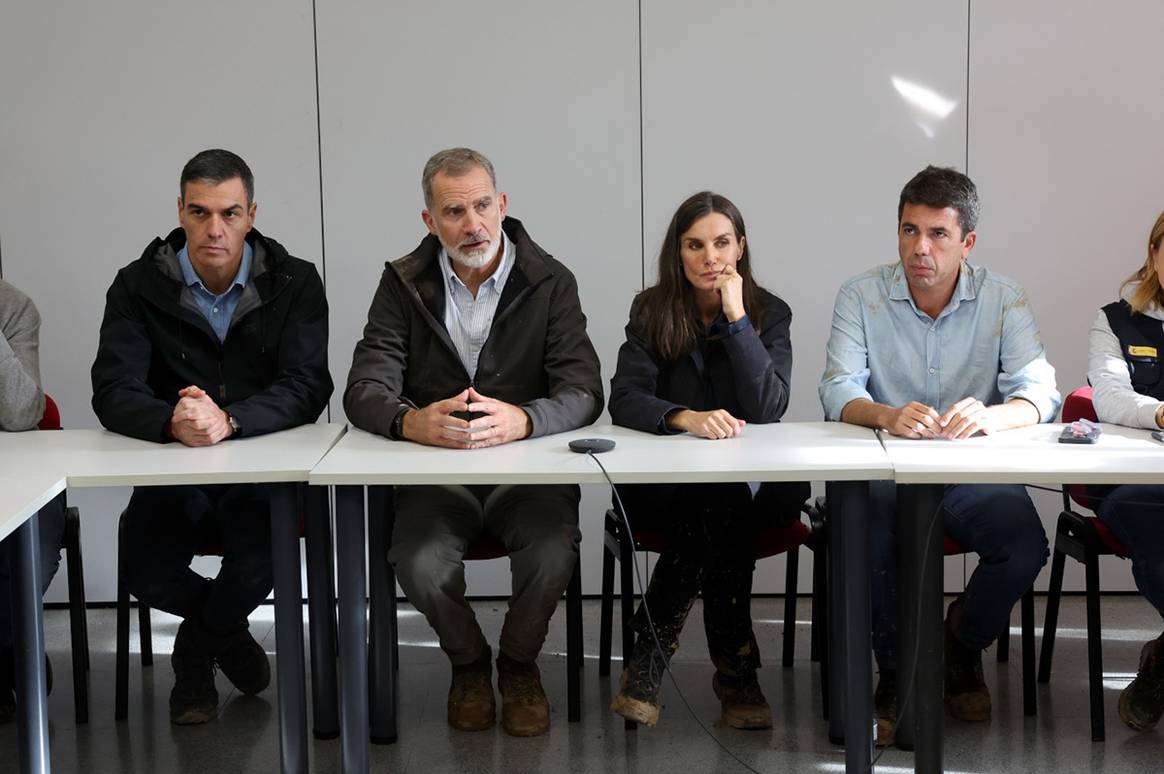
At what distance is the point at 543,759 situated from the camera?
301 centimetres

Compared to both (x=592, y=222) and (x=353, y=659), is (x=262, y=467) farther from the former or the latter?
(x=592, y=222)

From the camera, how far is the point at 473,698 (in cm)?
317

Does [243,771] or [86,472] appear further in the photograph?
[243,771]

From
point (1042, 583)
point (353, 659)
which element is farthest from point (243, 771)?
point (1042, 583)

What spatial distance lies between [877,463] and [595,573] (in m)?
1.98

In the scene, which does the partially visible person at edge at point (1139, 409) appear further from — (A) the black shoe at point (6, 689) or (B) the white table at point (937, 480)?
(A) the black shoe at point (6, 689)

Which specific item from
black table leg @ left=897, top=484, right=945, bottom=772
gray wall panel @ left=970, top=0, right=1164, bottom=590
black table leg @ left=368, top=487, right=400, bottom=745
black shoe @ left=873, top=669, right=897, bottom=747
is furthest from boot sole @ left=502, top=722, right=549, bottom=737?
gray wall panel @ left=970, top=0, right=1164, bottom=590

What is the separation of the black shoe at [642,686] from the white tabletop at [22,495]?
1.35 metres

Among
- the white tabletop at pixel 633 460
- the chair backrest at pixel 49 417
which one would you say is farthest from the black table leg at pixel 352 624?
the chair backrest at pixel 49 417

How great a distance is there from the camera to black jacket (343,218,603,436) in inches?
130

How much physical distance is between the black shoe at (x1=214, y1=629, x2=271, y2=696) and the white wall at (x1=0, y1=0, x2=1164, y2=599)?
1.41 meters

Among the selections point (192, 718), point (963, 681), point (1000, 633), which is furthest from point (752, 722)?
point (192, 718)

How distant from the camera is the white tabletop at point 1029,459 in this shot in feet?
8.19

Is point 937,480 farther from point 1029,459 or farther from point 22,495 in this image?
point 22,495
